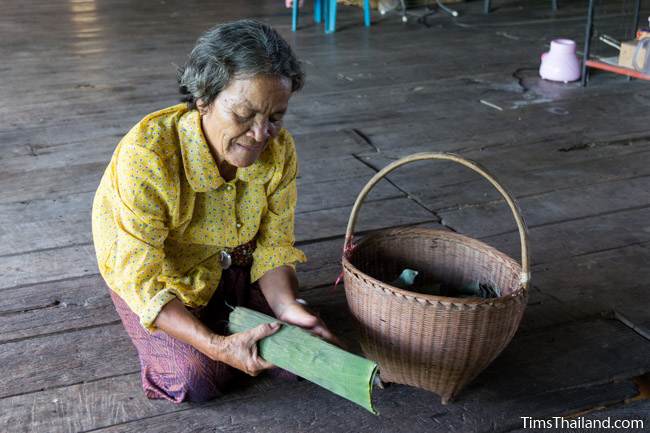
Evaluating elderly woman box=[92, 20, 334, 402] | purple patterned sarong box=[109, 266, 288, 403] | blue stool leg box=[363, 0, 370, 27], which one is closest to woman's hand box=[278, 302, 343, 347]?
elderly woman box=[92, 20, 334, 402]

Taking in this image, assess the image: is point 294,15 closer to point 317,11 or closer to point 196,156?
point 317,11

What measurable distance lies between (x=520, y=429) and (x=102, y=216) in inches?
35.5

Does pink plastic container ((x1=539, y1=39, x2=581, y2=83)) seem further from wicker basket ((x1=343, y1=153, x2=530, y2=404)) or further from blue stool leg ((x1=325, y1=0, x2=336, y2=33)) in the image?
wicker basket ((x1=343, y1=153, x2=530, y2=404))

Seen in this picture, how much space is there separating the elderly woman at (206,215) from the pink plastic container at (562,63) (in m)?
2.46

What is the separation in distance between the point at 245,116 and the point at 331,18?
357 centimetres

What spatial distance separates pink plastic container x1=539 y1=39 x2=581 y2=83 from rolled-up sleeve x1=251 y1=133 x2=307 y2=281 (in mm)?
2448

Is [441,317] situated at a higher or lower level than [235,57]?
lower

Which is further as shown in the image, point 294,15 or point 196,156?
point 294,15

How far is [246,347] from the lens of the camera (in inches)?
53.0

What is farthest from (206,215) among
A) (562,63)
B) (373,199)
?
(562,63)

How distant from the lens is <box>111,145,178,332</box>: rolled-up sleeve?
1.37 metres

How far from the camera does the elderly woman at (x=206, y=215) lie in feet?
4.33

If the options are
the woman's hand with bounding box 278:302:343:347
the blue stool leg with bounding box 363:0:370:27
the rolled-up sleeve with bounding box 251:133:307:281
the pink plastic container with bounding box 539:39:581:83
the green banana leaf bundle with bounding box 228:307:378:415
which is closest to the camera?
the green banana leaf bundle with bounding box 228:307:378:415

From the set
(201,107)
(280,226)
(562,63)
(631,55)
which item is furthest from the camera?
(562,63)
